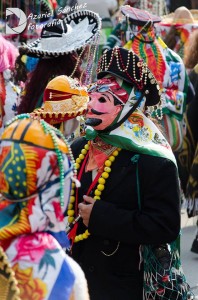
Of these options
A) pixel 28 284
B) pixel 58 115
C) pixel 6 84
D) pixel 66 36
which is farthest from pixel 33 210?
pixel 6 84

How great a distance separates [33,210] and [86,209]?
1.27 m

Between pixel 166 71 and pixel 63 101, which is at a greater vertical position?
pixel 63 101

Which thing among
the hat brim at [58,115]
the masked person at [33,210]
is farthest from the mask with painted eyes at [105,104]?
the masked person at [33,210]

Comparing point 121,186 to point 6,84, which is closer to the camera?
point 121,186

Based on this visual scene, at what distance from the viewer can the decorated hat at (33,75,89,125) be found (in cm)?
525

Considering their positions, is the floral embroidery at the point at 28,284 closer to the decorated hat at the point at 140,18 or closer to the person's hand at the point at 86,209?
the person's hand at the point at 86,209

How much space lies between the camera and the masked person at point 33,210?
2834mm

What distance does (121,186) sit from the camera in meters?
4.15

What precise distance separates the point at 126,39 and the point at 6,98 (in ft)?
6.70

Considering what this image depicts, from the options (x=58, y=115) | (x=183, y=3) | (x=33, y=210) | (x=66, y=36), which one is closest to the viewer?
(x=33, y=210)

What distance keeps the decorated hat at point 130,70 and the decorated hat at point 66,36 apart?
73.5 inches

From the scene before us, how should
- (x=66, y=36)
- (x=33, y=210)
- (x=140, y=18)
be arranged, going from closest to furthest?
(x=33, y=210)
(x=66, y=36)
(x=140, y=18)

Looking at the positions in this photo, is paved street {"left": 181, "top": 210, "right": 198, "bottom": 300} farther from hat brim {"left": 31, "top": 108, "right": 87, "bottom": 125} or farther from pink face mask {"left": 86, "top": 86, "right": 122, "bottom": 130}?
pink face mask {"left": 86, "top": 86, "right": 122, "bottom": 130}

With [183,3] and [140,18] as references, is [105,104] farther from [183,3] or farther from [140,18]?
[183,3]
